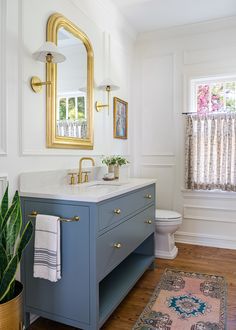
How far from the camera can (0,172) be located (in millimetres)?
1601

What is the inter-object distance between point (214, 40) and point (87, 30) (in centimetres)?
→ 163

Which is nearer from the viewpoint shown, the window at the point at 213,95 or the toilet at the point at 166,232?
the toilet at the point at 166,232

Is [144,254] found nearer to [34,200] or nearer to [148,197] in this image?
[148,197]

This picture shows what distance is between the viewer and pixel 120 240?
6.09 ft

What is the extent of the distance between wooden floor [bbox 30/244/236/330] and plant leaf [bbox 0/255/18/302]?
0.60m

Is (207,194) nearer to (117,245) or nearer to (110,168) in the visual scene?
(110,168)

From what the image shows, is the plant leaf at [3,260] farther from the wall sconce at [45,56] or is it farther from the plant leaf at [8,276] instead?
the wall sconce at [45,56]

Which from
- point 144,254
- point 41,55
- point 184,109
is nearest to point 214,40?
point 184,109

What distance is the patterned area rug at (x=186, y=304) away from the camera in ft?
5.88

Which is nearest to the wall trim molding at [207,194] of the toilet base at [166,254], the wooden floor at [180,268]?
the wooden floor at [180,268]

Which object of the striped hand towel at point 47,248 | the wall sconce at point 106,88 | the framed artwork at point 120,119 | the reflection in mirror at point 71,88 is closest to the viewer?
the striped hand towel at point 47,248

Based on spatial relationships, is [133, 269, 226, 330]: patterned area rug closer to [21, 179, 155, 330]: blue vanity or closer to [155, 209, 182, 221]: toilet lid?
[21, 179, 155, 330]: blue vanity

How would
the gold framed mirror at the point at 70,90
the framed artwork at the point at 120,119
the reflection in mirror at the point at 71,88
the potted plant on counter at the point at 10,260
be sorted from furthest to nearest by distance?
1. the framed artwork at the point at 120,119
2. the reflection in mirror at the point at 71,88
3. the gold framed mirror at the point at 70,90
4. the potted plant on counter at the point at 10,260

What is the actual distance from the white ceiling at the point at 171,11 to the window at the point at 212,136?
0.70 metres
